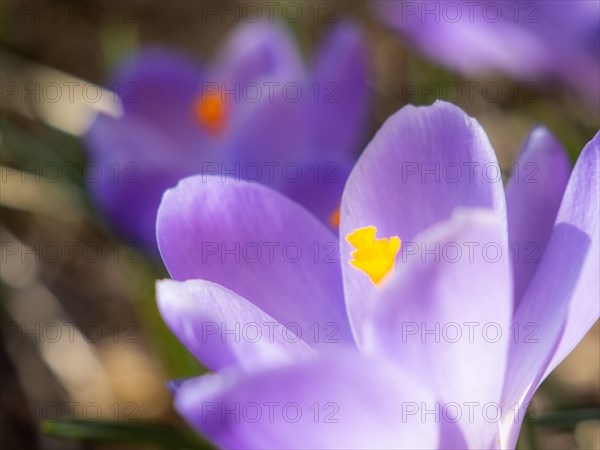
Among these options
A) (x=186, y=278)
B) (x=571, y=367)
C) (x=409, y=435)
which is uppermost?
(x=571, y=367)

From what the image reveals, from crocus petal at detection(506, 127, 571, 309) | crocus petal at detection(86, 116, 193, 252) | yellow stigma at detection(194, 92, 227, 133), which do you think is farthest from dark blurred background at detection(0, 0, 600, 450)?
crocus petal at detection(506, 127, 571, 309)

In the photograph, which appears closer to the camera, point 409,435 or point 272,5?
point 409,435

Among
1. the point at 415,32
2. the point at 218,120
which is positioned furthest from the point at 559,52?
the point at 218,120

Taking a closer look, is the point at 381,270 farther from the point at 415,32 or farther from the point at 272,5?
the point at 272,5

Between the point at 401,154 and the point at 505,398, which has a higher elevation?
the point at 401,154

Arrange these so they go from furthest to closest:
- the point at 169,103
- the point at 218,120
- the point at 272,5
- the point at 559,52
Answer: the point at 272,5 < the point at 169,103 < the point at 218,120 < the point at 559,52

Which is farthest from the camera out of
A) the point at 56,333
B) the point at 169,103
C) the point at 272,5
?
the point at 272,5
